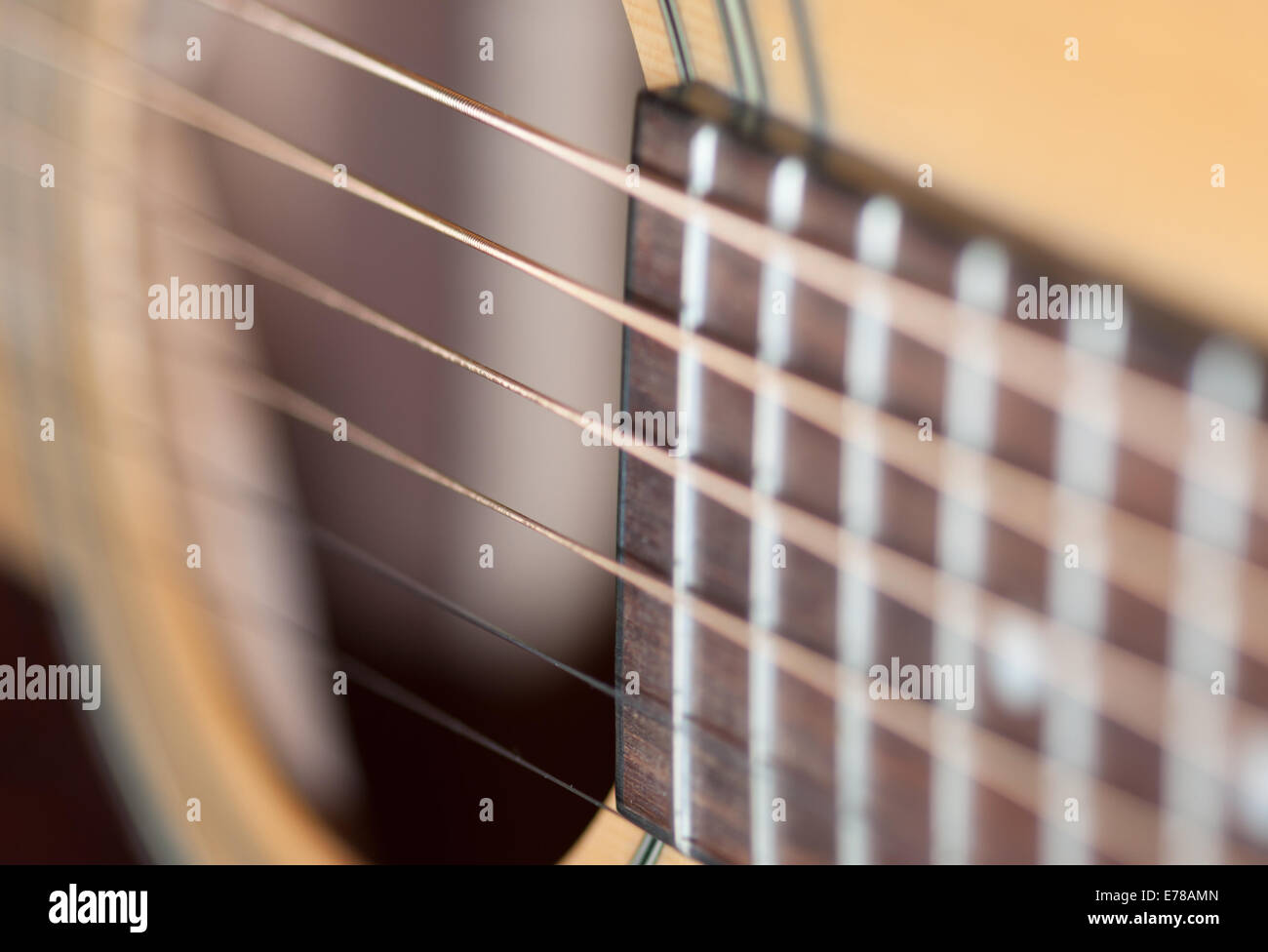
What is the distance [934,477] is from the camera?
0.31 meters

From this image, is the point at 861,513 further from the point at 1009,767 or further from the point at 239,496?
the point at 239,496

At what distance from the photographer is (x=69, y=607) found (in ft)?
2.18

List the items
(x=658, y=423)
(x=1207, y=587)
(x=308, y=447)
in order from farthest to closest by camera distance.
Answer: (x=308, y=447) < (x=658, y=423) < (x=1207, y=587)

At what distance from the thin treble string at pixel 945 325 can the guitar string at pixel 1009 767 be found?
0.09 m

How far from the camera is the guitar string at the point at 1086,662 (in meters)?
0.29

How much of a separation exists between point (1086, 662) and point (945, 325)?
96mm

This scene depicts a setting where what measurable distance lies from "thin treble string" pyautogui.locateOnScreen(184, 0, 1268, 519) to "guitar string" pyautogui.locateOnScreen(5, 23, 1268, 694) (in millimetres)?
20

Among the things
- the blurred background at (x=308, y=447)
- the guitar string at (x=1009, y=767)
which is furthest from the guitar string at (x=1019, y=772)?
the blurred background at (x=308, y=447)

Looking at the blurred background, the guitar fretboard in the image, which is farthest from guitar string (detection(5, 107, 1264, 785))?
the blurred background

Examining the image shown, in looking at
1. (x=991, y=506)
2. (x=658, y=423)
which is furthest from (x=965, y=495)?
(x=658, y=423)

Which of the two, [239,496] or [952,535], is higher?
[239,496]

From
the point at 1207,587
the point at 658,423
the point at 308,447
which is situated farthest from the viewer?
the point at 308,447

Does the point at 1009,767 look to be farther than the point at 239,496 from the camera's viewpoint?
No

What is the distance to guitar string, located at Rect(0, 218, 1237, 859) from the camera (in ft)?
0.98
